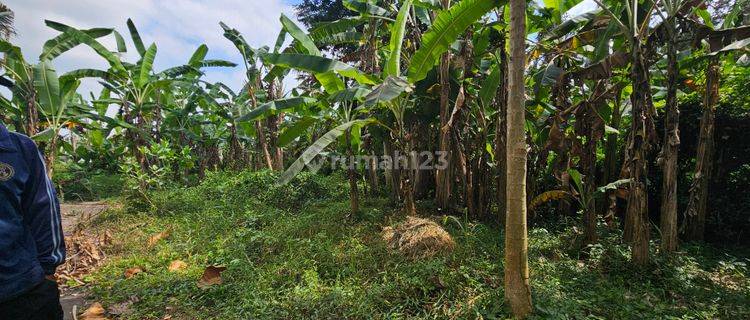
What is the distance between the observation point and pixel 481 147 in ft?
17.9

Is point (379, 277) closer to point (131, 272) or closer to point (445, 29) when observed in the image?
point (445, 29)

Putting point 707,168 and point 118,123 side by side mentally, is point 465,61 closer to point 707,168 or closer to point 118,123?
point 707,168

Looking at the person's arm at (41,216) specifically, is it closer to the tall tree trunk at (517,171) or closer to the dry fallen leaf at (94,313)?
the dry fallen leaf at (94,313)

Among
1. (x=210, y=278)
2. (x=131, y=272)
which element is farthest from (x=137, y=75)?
(x=210, y=278)

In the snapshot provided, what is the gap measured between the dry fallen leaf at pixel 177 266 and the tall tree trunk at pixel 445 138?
11.4 ft

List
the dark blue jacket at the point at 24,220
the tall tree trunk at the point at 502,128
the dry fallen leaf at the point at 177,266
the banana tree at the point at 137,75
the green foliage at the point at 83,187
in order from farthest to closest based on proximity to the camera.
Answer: the green foliage at the point at 83,187 < the banana tree at the point at 137,75 < the tall tree trunk at the point at 502,128 < the dry fallen leaf at the point at 177,266 < the dark blue jacket at the point at 24,220

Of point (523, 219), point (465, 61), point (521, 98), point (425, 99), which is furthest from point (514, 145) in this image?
point (425, 99)

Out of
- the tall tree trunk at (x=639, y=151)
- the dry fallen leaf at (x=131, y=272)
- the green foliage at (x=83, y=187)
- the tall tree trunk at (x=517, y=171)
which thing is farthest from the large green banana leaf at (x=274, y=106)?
the green foliage at (x=83, y=187)

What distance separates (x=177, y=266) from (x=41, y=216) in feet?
9.12

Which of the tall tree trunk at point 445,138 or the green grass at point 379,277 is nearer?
the green grass at point 379,277

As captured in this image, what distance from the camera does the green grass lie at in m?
3.12

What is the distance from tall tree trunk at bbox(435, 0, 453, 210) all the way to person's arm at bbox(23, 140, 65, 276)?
3.73 m

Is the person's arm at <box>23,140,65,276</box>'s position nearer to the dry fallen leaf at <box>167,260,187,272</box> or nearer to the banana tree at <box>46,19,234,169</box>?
the dry fallen leaf at <box>167,260,187,272</box>

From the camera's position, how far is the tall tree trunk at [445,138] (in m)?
4.87
